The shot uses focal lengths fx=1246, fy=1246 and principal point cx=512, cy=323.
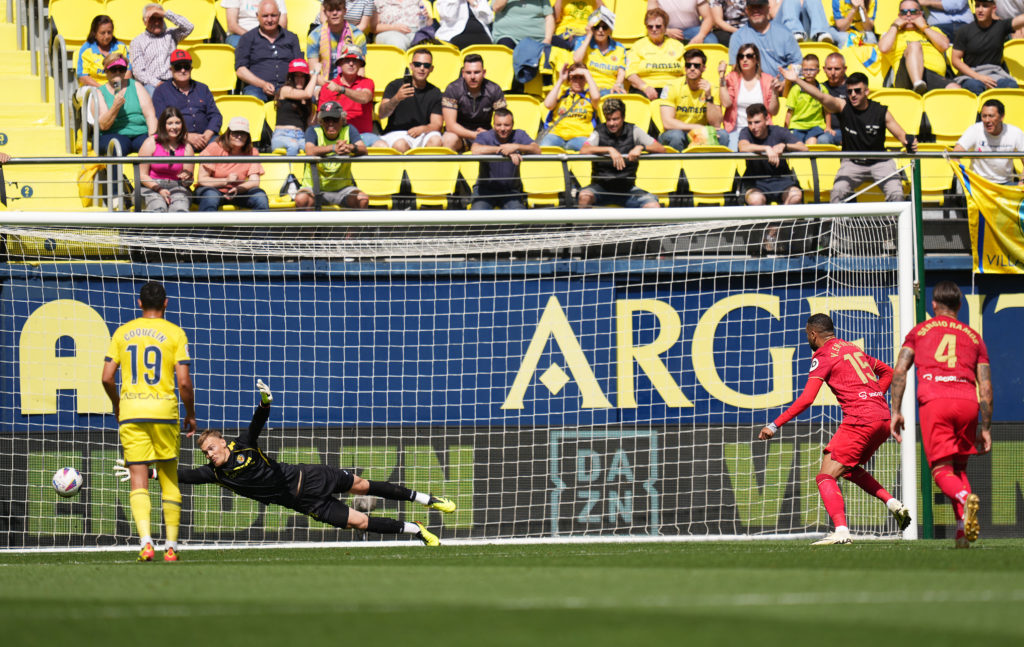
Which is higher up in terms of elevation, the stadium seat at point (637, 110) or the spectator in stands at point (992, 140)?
the stadium seat at point (637, 110)

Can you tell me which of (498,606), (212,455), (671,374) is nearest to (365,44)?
(671,374)

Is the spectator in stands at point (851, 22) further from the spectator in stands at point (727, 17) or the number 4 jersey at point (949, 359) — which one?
the number 4 jersey at point (949, 359)

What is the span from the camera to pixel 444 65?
1331 centimetres

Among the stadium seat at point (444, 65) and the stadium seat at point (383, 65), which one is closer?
the stadium seat at point (383, 65)

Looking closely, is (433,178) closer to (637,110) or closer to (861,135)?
(637,110)

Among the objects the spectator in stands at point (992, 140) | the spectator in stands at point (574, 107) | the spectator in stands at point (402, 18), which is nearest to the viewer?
the spectator in stands at point (992, 140)

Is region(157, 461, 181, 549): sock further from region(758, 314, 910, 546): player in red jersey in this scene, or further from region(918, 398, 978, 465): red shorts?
region(918, 398, 978, 465): red shorts

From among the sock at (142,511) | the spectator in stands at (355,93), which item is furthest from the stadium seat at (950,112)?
the sock at (142,511)

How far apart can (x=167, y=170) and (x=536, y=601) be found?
25.5 ft

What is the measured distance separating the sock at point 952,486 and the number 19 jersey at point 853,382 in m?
0.95

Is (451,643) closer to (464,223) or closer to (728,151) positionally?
(464,223)

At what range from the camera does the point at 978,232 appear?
10.8 metres

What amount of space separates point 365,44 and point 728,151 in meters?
4.17

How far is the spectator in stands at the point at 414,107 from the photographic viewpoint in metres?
12.1
